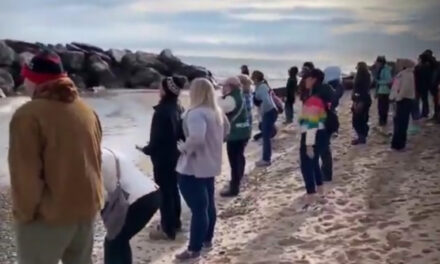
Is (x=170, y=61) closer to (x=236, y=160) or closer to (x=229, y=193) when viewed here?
(x=229, y=193)

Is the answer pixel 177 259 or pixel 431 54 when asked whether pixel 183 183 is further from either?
pixel 431 54

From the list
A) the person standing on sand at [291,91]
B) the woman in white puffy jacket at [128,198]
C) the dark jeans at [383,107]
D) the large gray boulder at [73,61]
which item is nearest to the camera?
the woman in white puffy jacket at [128,198]

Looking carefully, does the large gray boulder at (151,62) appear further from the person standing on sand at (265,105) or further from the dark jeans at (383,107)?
the person standing on sand at (265,105)

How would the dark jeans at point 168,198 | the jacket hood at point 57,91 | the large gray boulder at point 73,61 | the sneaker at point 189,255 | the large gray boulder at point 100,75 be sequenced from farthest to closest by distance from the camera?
1. the large gray boulder at point 73,61
2. the large gray boulder at point 100,75
3. the dark jeans at point 168,198
4. the sneaker at point 189,255
5. the jacket hood at point 57,91

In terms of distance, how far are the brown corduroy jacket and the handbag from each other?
641 mm

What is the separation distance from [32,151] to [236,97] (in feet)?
16.7

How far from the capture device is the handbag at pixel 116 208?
4566mm

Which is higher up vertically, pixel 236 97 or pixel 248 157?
pixel 236 97

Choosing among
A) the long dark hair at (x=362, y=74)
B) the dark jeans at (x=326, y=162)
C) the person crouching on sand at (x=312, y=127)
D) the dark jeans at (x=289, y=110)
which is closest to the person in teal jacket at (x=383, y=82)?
the long dark hair at (x=362, y=74)

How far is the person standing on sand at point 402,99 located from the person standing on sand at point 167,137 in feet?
15.1

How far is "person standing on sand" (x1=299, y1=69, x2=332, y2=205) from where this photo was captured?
7.73 metres

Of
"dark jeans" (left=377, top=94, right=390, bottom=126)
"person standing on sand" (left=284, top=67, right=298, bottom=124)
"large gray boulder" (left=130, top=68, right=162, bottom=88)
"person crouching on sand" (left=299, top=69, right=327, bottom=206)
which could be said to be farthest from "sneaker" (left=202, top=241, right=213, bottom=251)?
"large gray boulder" (left=130, top=68, right=162, bottom=88)

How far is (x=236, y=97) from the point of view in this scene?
8.59 metres

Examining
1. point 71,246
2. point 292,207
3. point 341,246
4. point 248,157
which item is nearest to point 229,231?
point 292,207
